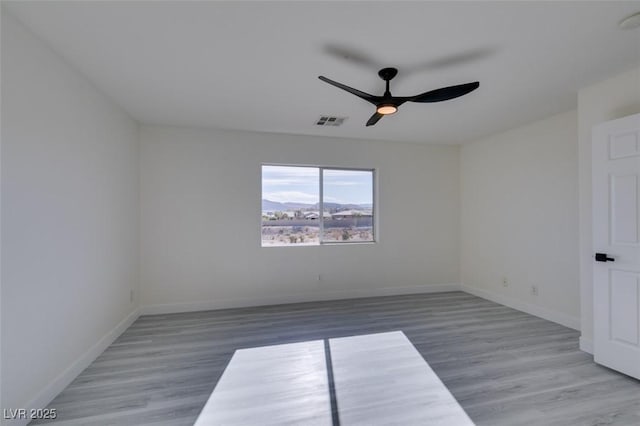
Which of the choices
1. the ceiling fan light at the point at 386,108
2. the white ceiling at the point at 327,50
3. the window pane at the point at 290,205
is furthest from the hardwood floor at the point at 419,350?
the white ceiling at the point at 327,50

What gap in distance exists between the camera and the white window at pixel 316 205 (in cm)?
444

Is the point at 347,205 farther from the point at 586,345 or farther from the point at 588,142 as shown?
the point at 586,345

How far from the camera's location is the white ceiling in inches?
69.3

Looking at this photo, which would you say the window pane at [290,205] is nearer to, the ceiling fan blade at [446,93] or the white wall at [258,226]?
the white wall at [258,226]

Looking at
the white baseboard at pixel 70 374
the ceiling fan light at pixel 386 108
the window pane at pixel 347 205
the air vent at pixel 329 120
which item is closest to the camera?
the white baseboard at pixel 70 374

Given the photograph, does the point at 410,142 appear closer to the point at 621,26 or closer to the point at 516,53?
the point at 516,53

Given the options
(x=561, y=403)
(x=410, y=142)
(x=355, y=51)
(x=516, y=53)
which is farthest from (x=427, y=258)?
(x=355, y=51)

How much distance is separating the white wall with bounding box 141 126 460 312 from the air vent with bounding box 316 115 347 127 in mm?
621

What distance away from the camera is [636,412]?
6.33 feet

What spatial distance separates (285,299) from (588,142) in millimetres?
3908

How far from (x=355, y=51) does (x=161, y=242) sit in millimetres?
3327

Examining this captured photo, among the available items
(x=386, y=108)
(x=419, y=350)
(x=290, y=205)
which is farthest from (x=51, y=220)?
(x=419, y=350)

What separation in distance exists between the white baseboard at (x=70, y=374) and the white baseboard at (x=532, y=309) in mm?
4842

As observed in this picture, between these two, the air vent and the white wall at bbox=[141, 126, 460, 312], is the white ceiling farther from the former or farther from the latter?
the white wall at bbox=[141, 126, 460, 312]
